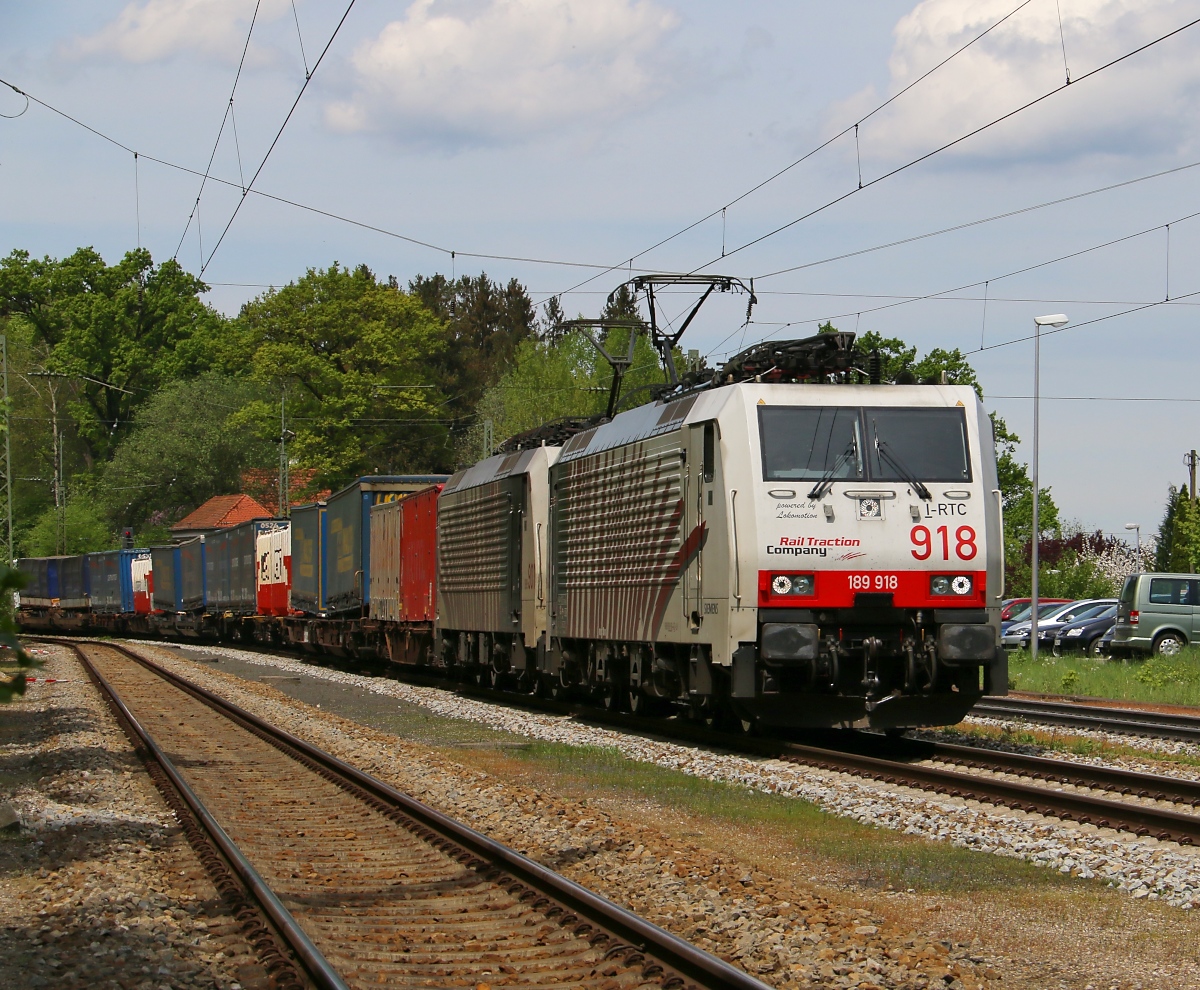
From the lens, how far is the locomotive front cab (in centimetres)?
1221

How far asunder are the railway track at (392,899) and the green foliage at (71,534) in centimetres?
6379

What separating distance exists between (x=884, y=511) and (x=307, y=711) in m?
10.3

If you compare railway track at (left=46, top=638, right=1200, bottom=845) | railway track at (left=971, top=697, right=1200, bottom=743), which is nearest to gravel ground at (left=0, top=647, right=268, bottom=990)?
railway track at (left=46, top=638, right=1200, bottom=845)

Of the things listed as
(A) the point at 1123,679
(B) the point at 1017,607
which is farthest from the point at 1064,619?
(A) the point at 1123,679

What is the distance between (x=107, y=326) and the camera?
3108 inches

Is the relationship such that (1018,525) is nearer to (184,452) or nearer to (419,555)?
(419,555)

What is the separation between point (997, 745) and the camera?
46.4ft

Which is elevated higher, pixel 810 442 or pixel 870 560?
pixel 810 442

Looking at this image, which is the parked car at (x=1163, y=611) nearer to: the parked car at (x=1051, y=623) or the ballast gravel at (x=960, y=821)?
the parked car at (x=1051, y=623)

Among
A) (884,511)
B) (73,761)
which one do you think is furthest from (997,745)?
(73,761)

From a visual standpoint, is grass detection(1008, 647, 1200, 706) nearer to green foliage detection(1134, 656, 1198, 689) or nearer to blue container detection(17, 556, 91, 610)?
green foliage detection(1134, 656, 1198, 689)

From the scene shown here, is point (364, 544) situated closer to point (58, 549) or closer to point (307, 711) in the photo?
point (307, 711)

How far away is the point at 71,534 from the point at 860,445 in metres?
66.6

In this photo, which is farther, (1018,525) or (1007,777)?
(1018,525)
